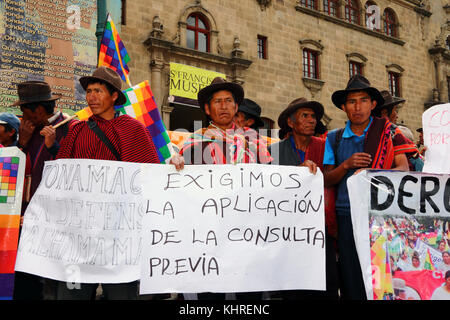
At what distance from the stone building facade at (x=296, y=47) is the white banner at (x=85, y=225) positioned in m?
10.5

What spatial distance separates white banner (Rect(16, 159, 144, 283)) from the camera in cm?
278

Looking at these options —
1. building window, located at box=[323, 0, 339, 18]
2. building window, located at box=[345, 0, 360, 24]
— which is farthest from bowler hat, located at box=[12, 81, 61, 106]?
building window, located at box=[345, 0, 360, 24]

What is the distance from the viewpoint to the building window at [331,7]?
1848 centimetres

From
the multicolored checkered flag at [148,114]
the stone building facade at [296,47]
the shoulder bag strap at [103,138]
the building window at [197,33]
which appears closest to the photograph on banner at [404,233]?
the shoulder bag strap at [103,138]

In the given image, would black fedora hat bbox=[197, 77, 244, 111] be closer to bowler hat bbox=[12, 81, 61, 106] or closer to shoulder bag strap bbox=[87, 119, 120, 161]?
shoulder bag strap bbox=[87, 119, 120, 161]

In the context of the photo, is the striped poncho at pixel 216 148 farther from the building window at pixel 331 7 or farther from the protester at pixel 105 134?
the building window at pixel 331 7

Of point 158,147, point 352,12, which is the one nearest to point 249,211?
point 158,147

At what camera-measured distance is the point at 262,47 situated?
1650cm

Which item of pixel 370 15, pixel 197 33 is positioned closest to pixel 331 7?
pixel 370 15

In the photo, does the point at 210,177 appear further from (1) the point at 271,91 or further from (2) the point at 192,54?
(1) the point at 271,91

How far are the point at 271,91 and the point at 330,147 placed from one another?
A: 1310cm

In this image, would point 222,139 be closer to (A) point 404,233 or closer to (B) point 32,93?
(A) point 404,233

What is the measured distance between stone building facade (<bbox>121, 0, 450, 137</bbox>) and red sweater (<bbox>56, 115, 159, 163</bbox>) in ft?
33.8
